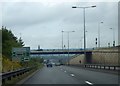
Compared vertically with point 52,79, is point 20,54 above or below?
above

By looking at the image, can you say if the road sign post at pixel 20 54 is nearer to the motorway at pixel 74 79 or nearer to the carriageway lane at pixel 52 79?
the motorway at pixel 74 79

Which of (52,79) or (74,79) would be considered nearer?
(74,79)

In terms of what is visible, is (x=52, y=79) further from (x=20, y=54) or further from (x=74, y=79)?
(x=20, y=54)

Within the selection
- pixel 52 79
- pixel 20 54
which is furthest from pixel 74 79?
pixel 20 54

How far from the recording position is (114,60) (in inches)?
3511

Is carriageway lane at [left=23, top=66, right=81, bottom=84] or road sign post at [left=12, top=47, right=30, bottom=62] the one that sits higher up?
road sign post at [left=12, top=47, right=30, bottom=62]

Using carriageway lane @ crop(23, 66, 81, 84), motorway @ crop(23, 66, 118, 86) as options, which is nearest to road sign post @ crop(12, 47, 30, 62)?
motorway @ crop(23, 66, 118, 86)

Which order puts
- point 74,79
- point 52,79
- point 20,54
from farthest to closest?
point 20,54 < point 52,79 < point 74,79

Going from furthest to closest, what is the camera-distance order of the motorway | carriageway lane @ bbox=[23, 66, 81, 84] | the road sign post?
the road sign post < carriageway lane @ bbox=[23, 66, 81, 84] < the motorway

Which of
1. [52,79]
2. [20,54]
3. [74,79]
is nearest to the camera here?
[74,79]

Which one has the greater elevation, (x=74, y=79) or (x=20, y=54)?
A: (x=20, y=54)

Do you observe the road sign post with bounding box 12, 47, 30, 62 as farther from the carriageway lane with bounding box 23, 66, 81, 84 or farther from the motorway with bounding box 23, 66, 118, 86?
the carriageway lane with bounding box 23, 66, 81, 84

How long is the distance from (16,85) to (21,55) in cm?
2980

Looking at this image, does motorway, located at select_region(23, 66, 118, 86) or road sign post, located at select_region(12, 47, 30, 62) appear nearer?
motorway, located at select_region(23, 66, 118, 86)
